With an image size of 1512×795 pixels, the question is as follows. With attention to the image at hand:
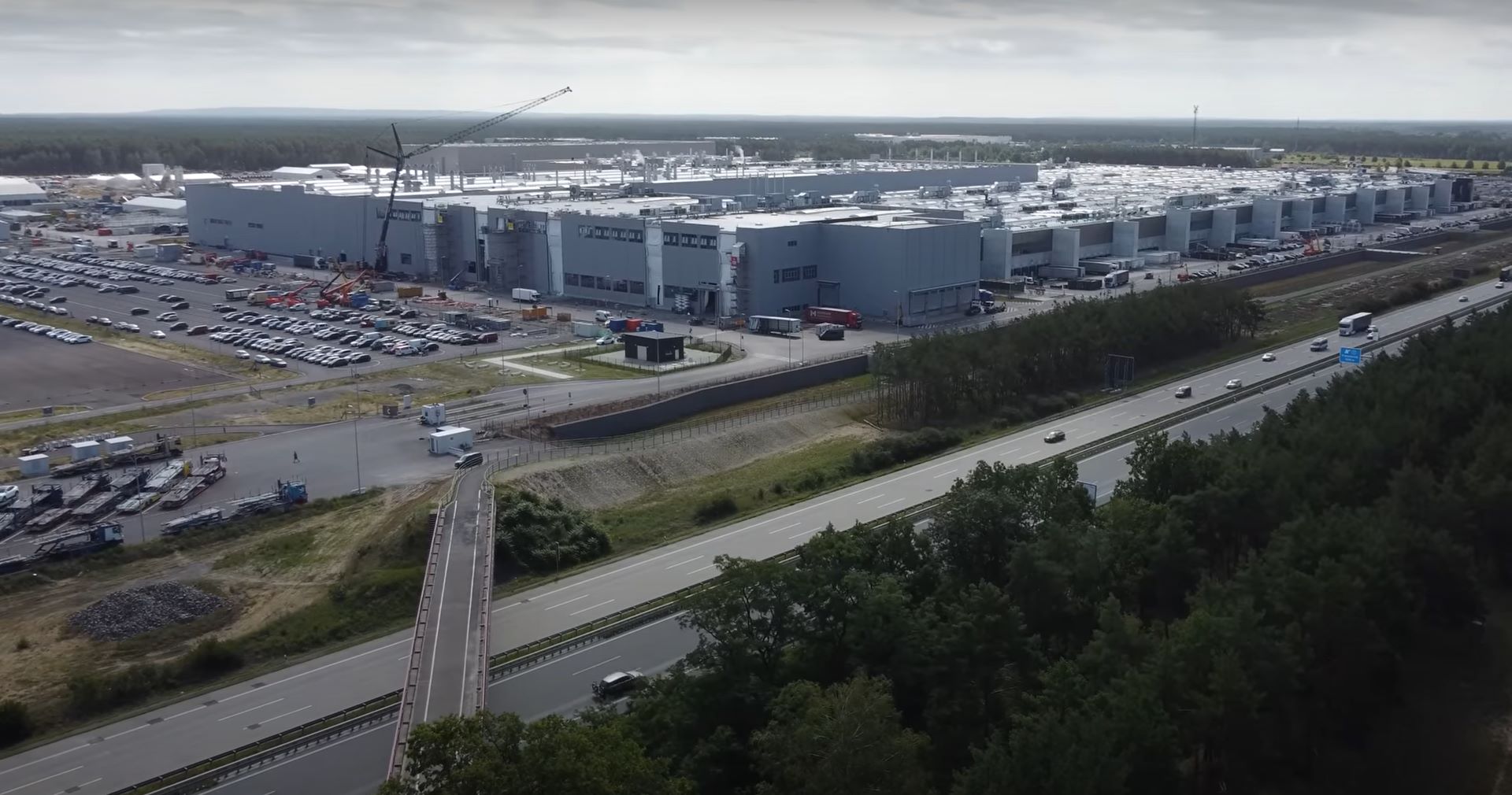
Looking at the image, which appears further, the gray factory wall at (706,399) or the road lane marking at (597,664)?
the gray factory wall at (706,399)

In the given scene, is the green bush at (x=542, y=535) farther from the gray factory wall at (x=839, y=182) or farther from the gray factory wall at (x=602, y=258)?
the gray factory wall at (x=839, y=182)

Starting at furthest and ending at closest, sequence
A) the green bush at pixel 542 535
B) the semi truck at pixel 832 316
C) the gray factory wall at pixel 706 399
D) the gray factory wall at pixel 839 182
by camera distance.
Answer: the gray factory wall at pixel 839 182, the semi truck at pixel 832 316, the gray factory wall at pixel 706 399, the green bush at pixel 542 535

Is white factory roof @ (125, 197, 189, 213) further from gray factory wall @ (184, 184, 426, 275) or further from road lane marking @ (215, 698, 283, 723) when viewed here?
road lane marking @ (215, 698, 283, 723)

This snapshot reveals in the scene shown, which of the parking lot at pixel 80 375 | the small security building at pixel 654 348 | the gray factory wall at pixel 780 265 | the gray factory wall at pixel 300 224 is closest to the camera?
the parking lot at pixel 80 375

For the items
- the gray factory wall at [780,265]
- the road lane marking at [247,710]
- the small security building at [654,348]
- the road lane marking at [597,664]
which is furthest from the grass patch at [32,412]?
the gray factory wall at [780,265]

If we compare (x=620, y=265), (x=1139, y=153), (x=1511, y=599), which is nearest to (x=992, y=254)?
(x=620, y=265)

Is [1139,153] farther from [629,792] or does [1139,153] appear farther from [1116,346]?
[629,792]
